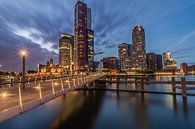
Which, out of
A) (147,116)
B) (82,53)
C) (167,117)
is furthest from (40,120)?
(82,53)

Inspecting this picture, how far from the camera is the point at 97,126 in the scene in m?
12.4

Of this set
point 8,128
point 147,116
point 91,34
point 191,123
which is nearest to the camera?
point 8,128

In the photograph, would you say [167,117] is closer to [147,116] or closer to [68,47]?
[147,116]

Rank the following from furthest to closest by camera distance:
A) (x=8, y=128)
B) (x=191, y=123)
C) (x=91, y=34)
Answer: (x=91, y=34), (x=191, y=123), (x=8, y=128)

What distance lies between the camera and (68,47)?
191 m

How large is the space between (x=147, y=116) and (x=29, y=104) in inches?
422

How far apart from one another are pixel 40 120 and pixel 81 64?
6129 inches

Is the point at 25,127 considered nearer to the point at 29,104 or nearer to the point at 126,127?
the point at 29,104

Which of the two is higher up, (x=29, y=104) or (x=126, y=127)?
(x=29, y=104)

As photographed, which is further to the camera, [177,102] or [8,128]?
[177,102]

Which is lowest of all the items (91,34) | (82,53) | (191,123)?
(191,123)

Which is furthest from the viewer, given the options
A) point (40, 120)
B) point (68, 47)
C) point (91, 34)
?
point (68, 47)

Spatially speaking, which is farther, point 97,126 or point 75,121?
point 75,121

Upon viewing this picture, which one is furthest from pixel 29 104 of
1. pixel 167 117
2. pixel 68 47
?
pixel 68 47
